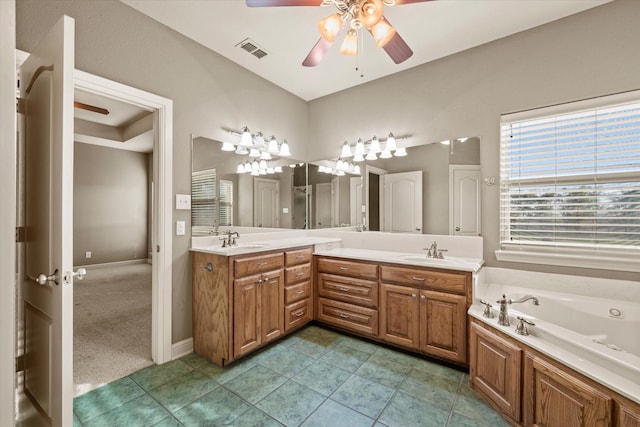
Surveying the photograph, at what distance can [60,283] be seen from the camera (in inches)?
46.3

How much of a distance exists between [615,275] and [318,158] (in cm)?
302

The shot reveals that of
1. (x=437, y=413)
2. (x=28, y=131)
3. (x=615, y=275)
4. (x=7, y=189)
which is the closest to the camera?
(x=7, y=189)

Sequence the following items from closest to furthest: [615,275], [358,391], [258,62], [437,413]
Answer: [437,413], [358,391], [615,275], [258,62]

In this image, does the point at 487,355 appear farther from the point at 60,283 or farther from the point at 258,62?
the point at 258,62

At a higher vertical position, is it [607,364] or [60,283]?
[60,283]

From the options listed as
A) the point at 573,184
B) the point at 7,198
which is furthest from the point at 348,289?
the point at 7,198

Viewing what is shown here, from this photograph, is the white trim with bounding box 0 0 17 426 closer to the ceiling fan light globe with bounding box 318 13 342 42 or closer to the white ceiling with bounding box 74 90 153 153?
the ceiling fan light globe with bounding box 318 13 342 42

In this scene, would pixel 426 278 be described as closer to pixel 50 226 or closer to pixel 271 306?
pixel 271 306

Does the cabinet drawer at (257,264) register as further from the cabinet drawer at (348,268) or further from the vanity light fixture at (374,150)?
the vanity light fixture at (374,150)

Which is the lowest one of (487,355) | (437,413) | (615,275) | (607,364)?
(437,413)

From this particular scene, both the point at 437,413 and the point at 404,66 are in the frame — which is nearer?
the point at 437,413

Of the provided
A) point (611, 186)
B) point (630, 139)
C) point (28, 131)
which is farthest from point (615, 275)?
point (28, 131)

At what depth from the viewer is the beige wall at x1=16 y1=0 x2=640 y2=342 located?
1.97 metres

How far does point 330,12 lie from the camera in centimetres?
217
